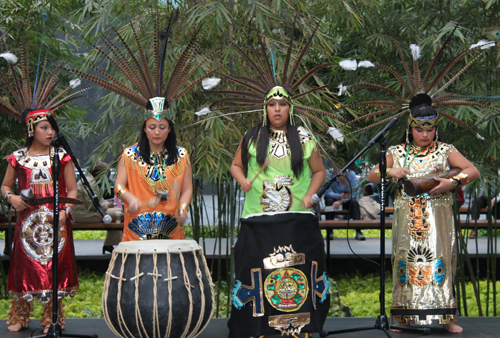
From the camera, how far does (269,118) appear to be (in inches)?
140

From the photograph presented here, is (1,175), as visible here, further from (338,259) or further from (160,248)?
(338,259)

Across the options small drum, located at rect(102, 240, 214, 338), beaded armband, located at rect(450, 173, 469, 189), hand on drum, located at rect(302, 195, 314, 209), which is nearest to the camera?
small drum, located at rect(102, 240, 214, 338)

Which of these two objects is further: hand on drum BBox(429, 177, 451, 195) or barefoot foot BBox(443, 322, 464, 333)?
barefoot foot BBox(443, 322, 464, 333)

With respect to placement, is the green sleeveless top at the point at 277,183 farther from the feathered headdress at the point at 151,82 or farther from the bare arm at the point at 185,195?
the feathered headdress at the point at 151,82

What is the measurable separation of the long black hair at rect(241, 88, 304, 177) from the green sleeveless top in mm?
29

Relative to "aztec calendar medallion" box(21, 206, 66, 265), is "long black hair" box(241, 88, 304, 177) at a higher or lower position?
higher

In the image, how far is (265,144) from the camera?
11.5 feet

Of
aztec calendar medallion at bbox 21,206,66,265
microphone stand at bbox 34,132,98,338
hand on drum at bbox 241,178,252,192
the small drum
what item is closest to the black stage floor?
microphone stand at bbox 34,132,98,338

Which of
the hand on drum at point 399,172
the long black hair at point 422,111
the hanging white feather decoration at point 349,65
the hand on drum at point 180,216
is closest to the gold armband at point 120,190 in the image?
the hand on drum at point 180,216

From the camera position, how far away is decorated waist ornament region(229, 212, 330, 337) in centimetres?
316

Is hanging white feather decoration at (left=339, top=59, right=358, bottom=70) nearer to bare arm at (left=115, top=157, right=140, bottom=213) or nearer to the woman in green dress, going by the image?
the woman in green dress

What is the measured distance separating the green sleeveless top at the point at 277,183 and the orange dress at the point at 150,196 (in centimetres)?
45

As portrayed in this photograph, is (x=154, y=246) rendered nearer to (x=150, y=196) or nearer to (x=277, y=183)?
(x=150, y=196)

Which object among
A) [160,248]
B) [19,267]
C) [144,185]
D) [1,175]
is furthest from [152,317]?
[1,175]
